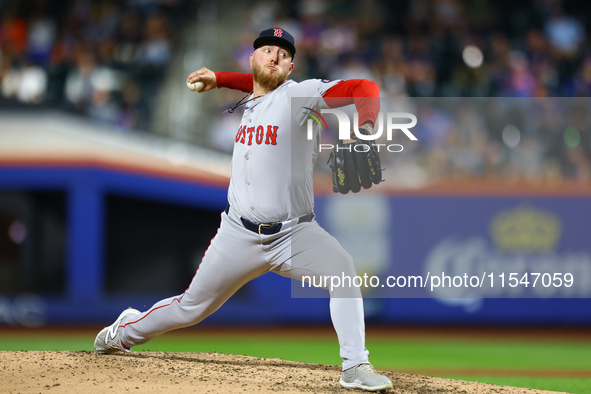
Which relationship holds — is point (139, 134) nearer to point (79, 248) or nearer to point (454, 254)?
point (79, 248)

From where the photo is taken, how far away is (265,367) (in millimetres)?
4383

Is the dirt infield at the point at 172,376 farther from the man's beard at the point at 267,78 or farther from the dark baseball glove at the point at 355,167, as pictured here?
the man's beard at the point at 267,78

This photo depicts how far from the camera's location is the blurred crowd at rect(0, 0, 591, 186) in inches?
340

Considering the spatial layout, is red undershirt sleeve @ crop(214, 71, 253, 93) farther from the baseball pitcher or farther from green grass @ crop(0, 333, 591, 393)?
green grass @ crop(0, 333, 591, 393)

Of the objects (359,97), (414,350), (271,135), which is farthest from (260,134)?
(414,350)

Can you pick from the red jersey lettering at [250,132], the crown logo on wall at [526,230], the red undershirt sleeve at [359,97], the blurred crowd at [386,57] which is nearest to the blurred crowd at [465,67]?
the blurred crowd at [386,57]

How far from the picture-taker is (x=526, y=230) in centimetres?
927

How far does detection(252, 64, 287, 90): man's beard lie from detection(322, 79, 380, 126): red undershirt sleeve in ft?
1.21

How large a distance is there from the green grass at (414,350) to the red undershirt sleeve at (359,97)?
10.0ft

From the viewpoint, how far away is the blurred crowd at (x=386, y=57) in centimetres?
863

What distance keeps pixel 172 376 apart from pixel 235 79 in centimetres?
180

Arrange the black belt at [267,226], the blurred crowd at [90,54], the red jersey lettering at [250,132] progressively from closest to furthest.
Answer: the black belt at [267,226] < the red jersey lettering at [250,132] < the blurred crowd at [90,54]

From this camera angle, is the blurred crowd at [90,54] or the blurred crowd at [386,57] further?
the blurred crowd at [90,54]

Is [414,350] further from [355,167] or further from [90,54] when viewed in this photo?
[90,54]
